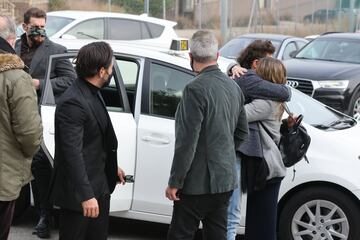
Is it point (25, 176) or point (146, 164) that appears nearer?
→ point (25, 176)

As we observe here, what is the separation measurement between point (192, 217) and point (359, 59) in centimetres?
888

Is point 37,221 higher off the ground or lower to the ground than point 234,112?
lower

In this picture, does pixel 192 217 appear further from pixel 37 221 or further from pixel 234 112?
pixel 37 221

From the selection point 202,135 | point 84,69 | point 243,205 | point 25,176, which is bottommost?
point 243,205

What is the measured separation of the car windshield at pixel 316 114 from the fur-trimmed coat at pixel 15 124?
255cm

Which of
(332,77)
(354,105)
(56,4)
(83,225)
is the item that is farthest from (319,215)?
(56,4)

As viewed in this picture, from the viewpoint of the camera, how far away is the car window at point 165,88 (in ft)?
17.3

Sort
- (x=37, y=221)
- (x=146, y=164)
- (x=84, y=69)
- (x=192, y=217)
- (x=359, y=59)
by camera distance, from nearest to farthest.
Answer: (x=84, y=69)
(x=192, y=217)
(x=146, y=164)
(x=37, y=221)
(x=359, y=59)

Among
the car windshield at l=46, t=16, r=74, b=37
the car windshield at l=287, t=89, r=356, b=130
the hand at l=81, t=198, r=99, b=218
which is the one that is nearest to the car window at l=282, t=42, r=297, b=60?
the car windshield at l=46, t=16, r=74, b=37

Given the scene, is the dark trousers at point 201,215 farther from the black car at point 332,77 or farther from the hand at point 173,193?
the black car at point 332,77

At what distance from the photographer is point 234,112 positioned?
157 inches

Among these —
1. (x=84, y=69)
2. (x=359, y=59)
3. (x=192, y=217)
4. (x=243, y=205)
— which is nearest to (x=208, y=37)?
(x=84, y=69)

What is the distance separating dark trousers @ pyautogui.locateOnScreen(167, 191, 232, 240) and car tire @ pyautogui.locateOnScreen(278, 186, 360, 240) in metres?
1.20

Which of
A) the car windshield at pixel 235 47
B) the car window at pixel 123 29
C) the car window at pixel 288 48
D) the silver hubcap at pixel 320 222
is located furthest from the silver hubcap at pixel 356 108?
the silver hubcap at pixel 320 222
